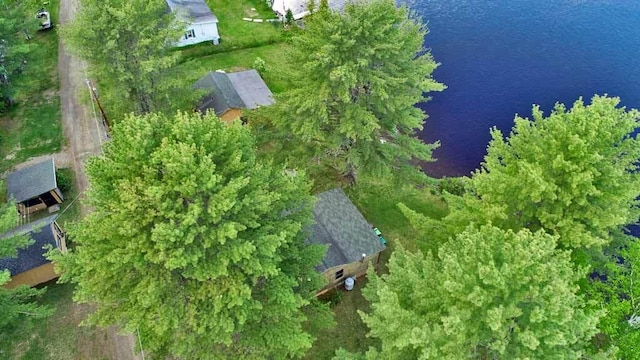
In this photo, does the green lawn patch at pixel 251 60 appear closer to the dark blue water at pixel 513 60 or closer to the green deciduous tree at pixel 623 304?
the dark blue water at pixel 513 60

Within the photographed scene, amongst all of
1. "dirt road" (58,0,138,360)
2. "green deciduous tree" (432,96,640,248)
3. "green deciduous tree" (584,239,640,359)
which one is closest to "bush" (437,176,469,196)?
"green deciduous tree" (432,96,640,248)

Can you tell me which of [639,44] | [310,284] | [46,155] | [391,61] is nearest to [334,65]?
[391,61]

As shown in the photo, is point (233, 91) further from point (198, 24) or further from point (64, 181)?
point (64, 181)

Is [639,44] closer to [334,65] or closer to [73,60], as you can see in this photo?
[334,65]

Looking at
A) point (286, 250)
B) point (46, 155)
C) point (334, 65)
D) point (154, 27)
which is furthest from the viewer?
point (46, 155)

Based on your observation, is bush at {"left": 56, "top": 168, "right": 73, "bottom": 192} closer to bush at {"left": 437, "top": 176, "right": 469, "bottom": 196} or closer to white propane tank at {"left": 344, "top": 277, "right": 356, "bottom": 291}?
white propane tank at {"left": 344, "top": 277, "right": 356, "bottom": 291}

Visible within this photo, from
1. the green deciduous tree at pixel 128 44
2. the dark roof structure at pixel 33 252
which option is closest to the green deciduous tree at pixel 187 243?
the dark roof structure at pixel 33 252

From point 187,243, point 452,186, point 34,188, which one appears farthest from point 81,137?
point 452,186
